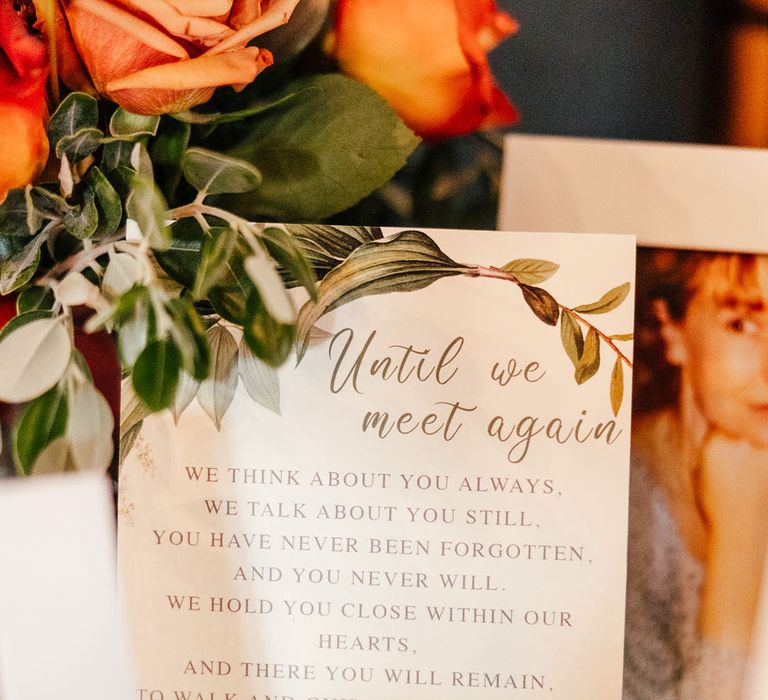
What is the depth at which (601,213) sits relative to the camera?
38 centimetres

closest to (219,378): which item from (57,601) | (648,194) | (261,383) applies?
(261,383)

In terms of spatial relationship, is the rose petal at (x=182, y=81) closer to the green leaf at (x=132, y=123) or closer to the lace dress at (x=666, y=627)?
the green leaf at (x=132, y=123)

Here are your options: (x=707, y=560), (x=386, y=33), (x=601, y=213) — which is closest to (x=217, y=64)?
(x=386, y=33)

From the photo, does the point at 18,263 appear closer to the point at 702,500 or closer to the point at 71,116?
the point at 71,116

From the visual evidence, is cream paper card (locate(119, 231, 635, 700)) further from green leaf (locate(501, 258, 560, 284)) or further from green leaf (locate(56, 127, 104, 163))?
green leaf (locate(56, 127, 104, 163))

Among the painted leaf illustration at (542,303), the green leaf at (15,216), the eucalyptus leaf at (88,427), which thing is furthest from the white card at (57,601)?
the painted leaf illustration at (542,303)

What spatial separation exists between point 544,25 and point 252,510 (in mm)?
301

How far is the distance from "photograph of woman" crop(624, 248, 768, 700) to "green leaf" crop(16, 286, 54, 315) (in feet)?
0.95

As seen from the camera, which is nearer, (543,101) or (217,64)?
(217,64)

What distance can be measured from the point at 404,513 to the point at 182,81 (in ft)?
0.68

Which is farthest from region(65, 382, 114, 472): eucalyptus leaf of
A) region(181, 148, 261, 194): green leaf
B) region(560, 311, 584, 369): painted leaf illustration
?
region(560, 311, 584, 369): painted leaf illustration

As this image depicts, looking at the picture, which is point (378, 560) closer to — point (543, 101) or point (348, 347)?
point (348, 347)

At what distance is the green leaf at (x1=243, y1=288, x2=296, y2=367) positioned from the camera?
0.91ft

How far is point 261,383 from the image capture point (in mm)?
333
